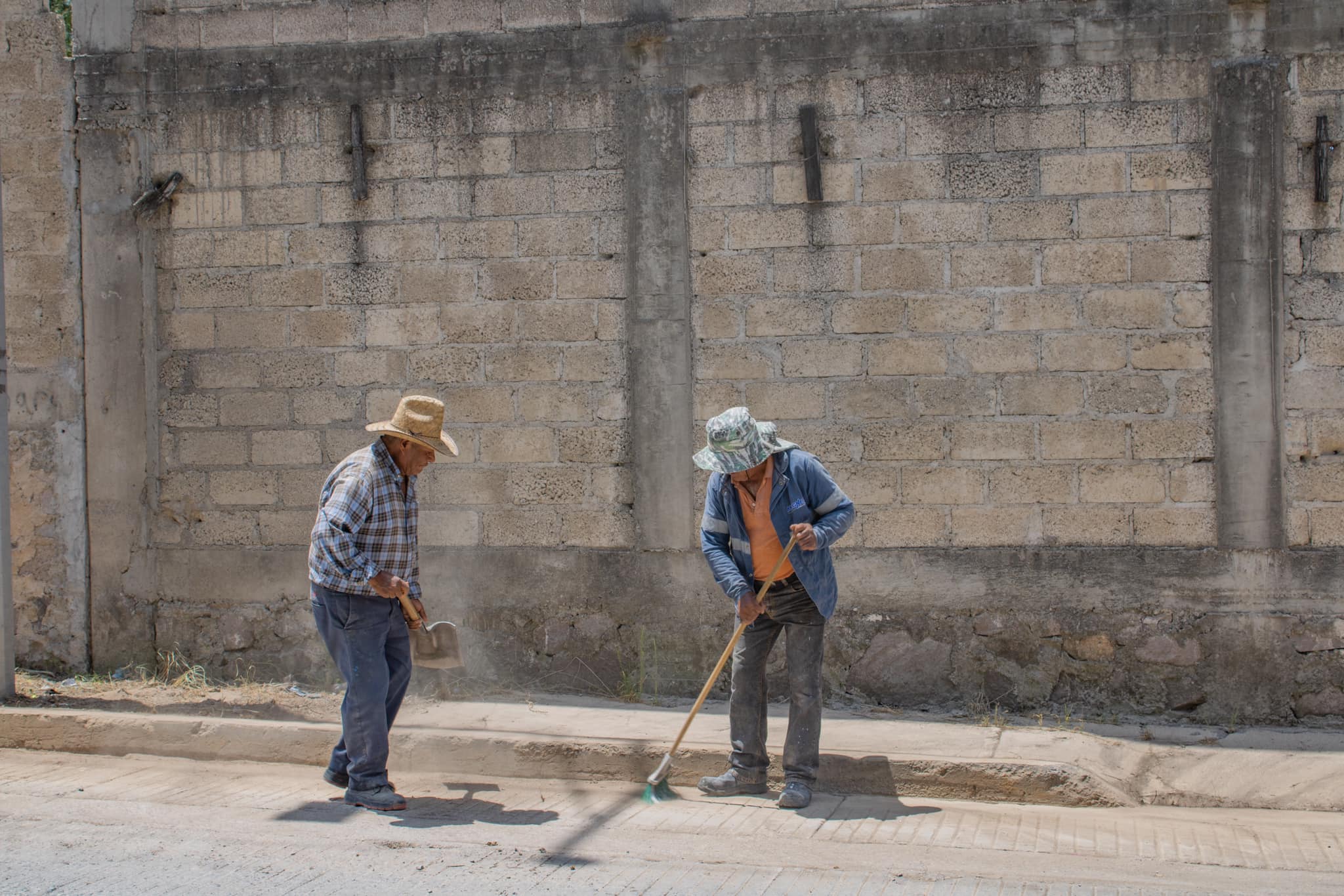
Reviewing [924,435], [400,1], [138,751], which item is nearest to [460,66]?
[400,1]

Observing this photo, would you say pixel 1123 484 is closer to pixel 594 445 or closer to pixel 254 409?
pixel 594 445

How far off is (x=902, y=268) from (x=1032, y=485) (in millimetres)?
1439

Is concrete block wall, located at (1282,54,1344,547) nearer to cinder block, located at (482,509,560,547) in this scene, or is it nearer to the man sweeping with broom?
the man sweeping with broom

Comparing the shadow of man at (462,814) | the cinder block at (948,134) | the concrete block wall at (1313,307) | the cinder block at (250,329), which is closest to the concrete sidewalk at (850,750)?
the shadow of man at (462,814)

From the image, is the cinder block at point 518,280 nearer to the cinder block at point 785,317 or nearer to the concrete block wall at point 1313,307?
the cinder block at point 785,317

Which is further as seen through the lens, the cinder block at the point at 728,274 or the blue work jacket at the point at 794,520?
the cinder block at the point at 728,274

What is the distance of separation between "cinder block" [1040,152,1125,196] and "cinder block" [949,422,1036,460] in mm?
1343

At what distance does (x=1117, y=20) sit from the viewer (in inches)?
259

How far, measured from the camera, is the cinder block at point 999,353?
22.0 ft

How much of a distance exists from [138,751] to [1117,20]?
6.62 m

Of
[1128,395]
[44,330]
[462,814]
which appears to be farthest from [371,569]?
[1128,395]

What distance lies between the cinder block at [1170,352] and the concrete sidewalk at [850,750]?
78.2 inches

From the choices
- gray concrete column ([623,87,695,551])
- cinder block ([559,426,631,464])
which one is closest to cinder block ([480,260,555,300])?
gray concrete column ([623,87,695,551])

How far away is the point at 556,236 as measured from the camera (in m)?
7.18
